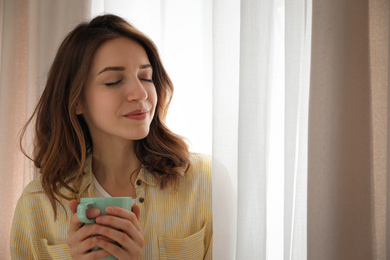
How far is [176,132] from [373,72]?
2.02 feet

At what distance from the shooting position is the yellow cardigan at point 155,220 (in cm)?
117

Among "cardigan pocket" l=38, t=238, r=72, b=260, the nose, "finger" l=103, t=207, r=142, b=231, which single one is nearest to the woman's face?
the nose

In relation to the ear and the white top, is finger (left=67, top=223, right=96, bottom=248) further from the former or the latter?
the ear

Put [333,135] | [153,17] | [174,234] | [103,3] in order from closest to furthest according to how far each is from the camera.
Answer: [333,135], [174,234], [153,17], [103,3]

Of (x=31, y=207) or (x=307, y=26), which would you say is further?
(x=31, y=207)

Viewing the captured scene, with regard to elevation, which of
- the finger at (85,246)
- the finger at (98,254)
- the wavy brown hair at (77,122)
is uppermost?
the wavy brown hair at (77,122)

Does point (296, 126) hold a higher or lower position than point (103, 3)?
lower

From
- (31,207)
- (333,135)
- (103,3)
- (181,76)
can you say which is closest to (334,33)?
(333,135)

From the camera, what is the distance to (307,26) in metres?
0.92

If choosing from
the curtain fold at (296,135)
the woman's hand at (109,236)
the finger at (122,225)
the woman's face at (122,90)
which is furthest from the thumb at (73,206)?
the curtain fold at (296,135)

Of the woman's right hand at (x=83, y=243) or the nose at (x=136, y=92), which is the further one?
the nose at (x=136, y=92)

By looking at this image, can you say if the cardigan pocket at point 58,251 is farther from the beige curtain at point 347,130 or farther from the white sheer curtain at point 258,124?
the beige curtain at point 347,130

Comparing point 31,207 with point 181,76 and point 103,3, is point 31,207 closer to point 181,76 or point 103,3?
point 181,76

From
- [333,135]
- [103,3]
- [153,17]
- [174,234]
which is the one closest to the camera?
[333,135]
